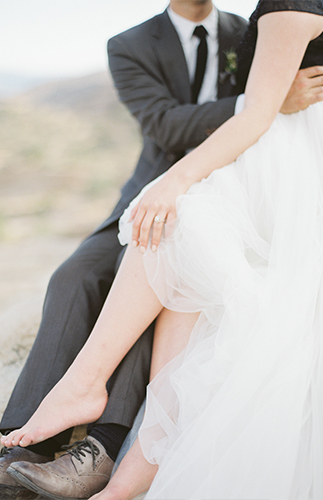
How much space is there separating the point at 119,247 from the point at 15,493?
2.51ft

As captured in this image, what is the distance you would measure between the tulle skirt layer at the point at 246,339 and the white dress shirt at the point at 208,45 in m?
0.66

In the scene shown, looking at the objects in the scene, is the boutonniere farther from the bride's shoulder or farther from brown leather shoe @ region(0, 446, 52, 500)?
brown leather shoe @ region(0, 446, 52, 500)

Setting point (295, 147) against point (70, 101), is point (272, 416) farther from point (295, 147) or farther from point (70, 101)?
point (70, 101)

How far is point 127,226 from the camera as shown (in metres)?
1.09

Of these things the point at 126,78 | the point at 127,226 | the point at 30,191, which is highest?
the point at 126,78

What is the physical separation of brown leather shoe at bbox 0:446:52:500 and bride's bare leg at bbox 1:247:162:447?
38 millimetres

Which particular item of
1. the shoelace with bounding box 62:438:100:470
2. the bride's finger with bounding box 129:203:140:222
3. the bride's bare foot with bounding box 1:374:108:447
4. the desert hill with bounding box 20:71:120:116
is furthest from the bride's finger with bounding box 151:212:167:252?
the desert hill with bounding box 20:71:120:116

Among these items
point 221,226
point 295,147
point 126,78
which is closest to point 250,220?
point 221,226

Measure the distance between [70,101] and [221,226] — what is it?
9.17 meters

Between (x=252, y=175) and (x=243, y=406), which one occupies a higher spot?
(x=252, y=175)

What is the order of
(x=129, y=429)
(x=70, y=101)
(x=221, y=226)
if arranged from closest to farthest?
1. (x=221, y=226)
2. (x=129, y=429)
3. (x=70, y=101)

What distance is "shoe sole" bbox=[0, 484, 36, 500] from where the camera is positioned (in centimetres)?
89

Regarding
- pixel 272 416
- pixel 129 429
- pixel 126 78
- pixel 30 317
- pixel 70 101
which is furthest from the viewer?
pixel 70 101

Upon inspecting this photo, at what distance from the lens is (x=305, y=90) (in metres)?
1.17
